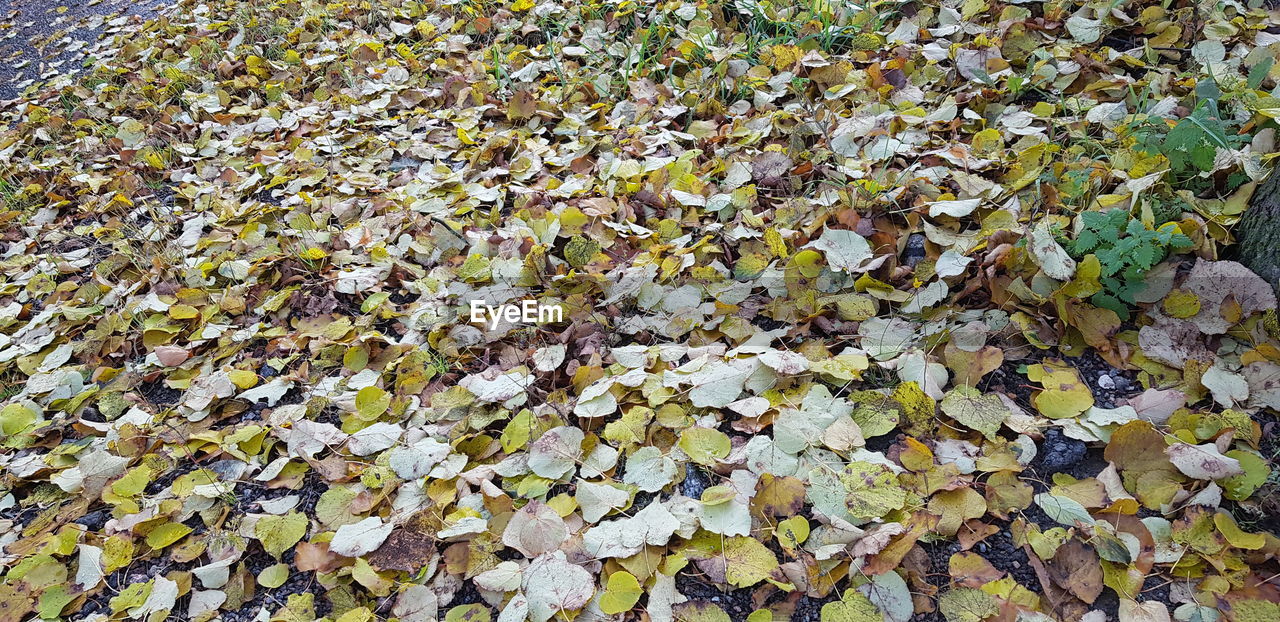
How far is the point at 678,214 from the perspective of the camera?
2082 mm

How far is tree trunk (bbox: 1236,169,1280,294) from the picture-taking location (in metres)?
1.36

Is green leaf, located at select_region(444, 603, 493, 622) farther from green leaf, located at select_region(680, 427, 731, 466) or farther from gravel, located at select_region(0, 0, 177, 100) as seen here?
gravel, located at select_region(0, 0, 177, 100)

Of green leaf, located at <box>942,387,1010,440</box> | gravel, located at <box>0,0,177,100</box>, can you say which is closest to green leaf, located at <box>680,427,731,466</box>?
green leaf, located at <box>942,387,1010,440</box>

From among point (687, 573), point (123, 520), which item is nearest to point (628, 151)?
point (687, 573)

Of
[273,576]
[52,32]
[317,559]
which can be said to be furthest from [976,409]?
[52,32]

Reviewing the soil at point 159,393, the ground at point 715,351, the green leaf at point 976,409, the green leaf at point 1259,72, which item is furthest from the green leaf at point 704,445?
the green leaf at point 1259,72

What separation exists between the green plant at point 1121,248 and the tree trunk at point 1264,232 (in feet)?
0.46

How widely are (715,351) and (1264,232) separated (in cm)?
113

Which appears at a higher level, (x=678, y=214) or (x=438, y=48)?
(x=438, y=48)

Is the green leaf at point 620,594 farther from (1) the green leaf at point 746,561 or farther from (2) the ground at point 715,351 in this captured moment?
(1) the green leaf at point 746,561

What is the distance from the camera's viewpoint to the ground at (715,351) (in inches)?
48.1

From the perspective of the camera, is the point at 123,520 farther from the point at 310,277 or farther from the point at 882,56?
the point at 882,56

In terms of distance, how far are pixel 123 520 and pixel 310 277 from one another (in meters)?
0.88

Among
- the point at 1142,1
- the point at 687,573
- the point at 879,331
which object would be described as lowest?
the point at 687,573
